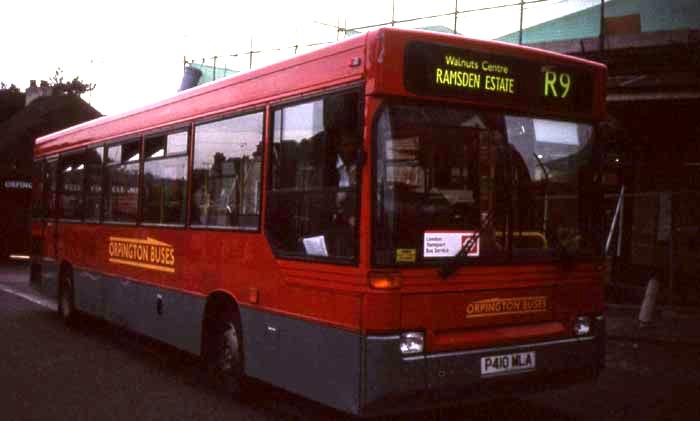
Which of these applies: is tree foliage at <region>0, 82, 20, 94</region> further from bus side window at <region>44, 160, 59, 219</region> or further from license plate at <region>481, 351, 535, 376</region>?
license plate at <region>481, 351, 535, 376</region>

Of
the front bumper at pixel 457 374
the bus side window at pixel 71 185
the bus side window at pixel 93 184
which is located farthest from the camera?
the bus side window at pixel 71 185

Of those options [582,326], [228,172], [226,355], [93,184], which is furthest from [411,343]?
[93,184]

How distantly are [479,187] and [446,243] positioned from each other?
0.52m

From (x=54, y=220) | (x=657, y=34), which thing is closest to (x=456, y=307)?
(x=54, y=220)

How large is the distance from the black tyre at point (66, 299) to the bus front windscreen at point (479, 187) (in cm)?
803

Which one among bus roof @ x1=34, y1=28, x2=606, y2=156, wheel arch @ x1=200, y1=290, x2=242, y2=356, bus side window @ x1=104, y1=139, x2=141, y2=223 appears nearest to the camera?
bus roof @ x1=34, y1=28, x2=606, y2=156

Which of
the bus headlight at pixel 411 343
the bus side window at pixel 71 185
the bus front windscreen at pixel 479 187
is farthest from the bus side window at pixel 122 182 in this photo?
the bus headlight at pixel 411 343

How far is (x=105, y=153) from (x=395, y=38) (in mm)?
6505

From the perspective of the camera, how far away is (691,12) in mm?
16500

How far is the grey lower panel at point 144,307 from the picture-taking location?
830 centimetres

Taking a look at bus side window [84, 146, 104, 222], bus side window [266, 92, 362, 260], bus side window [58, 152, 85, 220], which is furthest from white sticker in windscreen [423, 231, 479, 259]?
bus side window [58, 152, 85, 220]

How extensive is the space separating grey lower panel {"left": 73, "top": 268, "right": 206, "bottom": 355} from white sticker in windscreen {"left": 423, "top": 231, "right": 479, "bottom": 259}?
3045 millimetres

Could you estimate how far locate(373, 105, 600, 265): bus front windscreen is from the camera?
5676 mm

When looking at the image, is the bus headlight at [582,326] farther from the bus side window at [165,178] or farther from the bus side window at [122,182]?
the bus side window at [122,182]
